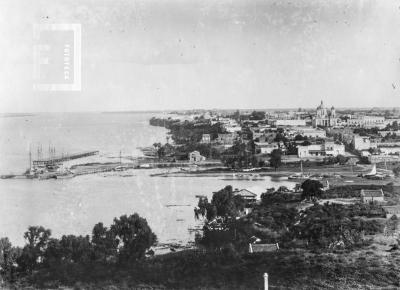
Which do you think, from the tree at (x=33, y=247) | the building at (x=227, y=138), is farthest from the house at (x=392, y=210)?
the tree at (x=33, y=247)

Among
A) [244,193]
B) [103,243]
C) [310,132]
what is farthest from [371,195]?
[103,243]

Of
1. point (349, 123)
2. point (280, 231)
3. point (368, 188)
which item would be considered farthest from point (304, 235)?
point (349, 123)

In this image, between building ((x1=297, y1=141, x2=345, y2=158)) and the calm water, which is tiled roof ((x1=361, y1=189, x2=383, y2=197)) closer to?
building ((x1=297, y1=141, x2=345, y2=158))

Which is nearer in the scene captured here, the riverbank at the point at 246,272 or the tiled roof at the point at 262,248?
the riverbank at the point at 246,272

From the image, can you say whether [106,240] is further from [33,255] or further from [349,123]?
[349,123]

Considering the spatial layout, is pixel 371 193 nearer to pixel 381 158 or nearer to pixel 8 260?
pixel 381 158

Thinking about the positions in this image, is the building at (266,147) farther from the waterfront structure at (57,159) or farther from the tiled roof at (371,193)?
the waterfront structure at (57,159)

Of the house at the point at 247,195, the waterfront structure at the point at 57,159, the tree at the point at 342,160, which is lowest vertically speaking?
the house at the point at 247,195
